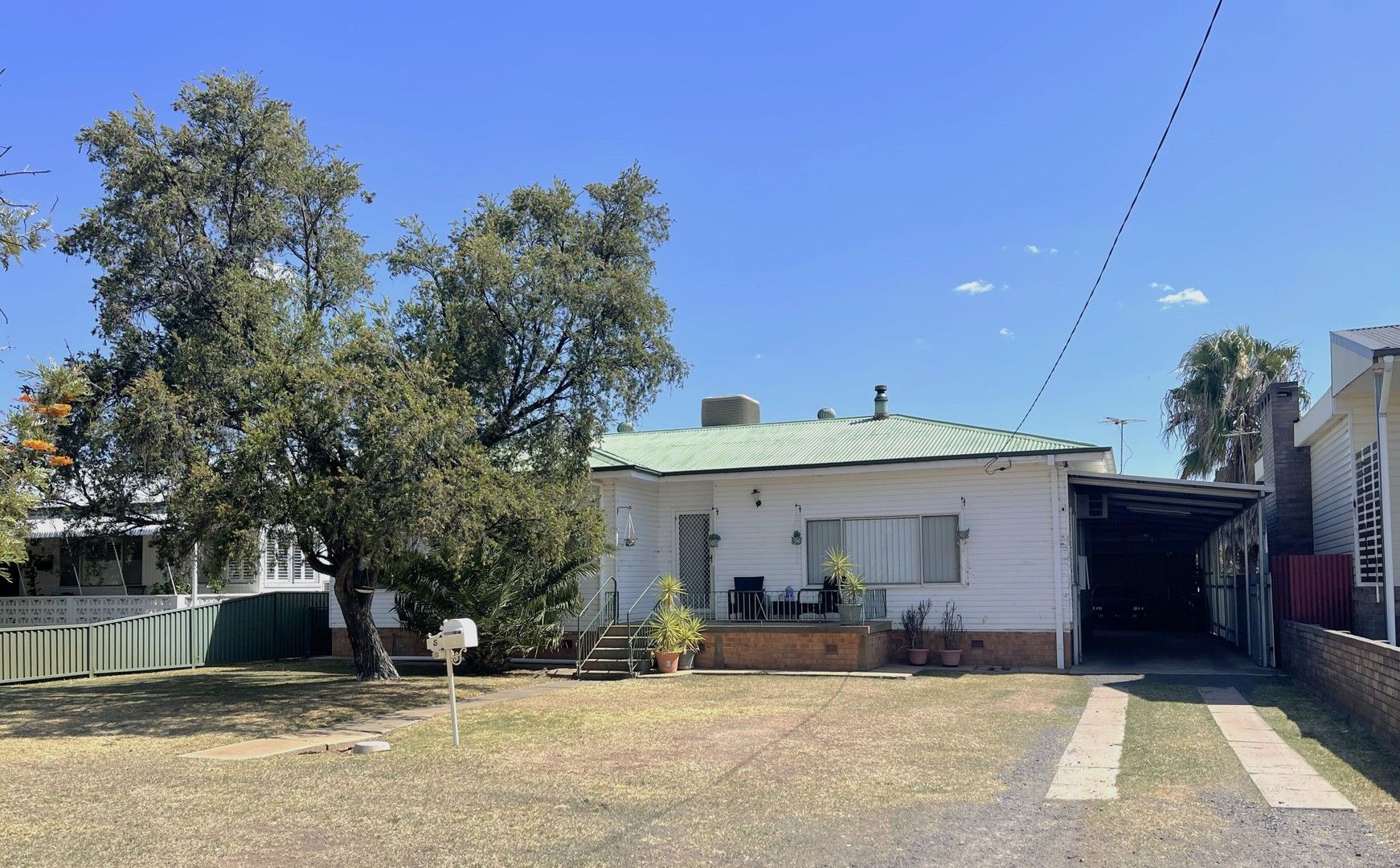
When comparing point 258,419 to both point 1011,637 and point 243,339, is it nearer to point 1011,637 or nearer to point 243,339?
point 243,339

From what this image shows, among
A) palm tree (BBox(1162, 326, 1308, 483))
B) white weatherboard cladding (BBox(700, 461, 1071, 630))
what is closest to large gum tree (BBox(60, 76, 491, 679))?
white weatherboard cladding (BBox(700, 461, 1071, 630))

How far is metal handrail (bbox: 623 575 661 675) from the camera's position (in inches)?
674

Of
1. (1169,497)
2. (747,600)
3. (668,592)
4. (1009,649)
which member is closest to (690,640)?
(668,592)

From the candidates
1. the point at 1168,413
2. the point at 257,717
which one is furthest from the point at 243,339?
the point at 1168,413

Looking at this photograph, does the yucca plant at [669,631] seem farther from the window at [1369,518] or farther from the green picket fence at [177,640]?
the window at [1369,518]

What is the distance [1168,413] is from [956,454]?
44.0 feet

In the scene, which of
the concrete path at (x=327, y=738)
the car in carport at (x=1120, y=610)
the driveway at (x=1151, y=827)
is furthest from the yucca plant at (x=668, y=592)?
the car in carport at (x=1120, y=610)

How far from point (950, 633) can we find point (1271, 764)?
9463mm

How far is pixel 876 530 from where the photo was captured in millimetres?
19109

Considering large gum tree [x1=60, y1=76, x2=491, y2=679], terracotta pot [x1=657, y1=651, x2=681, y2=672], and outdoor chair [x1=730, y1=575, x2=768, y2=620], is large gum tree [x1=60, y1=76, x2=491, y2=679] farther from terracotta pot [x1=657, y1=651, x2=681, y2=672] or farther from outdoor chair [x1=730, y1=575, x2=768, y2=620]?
outdoor chair [x1=730, y1=575, x2=768, y2=620]

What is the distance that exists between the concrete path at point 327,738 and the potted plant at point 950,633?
7994 millimetres

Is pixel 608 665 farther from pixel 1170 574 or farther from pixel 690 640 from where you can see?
pixel 1170 574

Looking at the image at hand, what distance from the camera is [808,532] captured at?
19.5 metres

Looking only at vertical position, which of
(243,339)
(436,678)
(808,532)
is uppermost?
(243,339)
